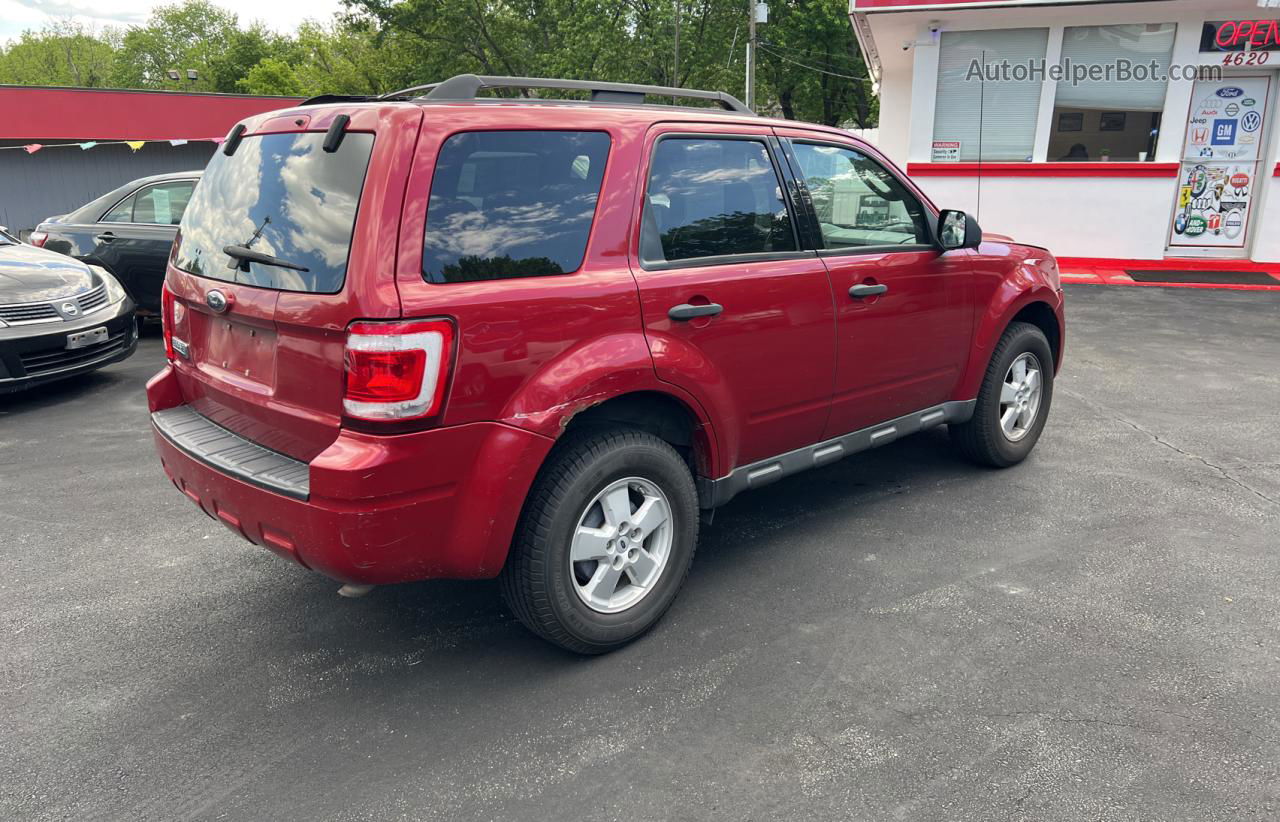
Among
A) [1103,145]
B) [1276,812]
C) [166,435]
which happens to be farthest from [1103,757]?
[1103,145]

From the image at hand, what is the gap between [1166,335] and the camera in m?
8.66

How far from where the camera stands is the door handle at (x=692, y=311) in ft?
10.3

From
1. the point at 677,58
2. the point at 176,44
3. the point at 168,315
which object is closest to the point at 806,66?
the point at 677,58

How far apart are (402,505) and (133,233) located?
7745 mm

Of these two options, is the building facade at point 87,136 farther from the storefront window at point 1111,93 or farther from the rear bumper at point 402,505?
the rear bumper at point 402,505

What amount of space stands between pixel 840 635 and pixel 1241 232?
12.9 metres

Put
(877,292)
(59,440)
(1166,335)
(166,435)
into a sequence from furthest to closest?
1. (1166,335)
2. (59,440)
3. (877,292)
4. (166,435)

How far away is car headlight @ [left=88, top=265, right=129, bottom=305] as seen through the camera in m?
7.15

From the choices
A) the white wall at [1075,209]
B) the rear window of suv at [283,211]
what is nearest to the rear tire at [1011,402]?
the rear window of suv at [283,211]

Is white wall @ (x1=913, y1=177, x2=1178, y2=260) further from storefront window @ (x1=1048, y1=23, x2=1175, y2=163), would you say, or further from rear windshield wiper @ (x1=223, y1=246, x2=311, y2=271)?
rear windshield wiper @ (x1=223, y1=246, x2=311, y2=271)

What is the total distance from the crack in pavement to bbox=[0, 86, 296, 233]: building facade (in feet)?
75.8

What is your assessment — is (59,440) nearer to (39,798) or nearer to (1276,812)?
(39,798)

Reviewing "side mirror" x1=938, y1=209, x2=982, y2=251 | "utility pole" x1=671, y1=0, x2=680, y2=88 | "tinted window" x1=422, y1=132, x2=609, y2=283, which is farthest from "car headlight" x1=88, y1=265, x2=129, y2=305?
"utility pole" x1=671, y1=0, x2=680, y2=88

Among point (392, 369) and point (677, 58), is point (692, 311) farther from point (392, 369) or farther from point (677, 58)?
point (677, 58)
